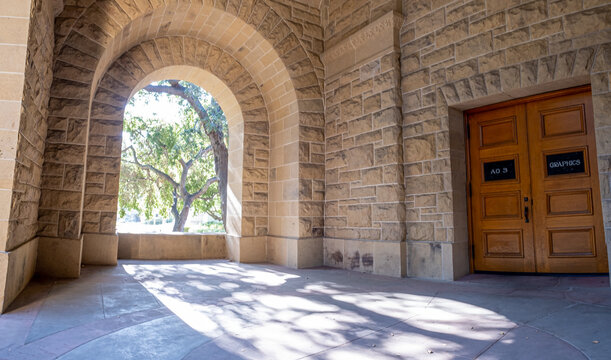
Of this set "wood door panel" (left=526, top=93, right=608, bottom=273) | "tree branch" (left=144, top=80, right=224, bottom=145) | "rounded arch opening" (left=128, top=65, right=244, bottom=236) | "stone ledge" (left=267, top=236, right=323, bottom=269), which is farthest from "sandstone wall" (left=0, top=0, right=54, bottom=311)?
"tree branch" (left=144, top=80, right=224, bottom=145)

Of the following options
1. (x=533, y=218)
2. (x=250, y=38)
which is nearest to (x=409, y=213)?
(x=533, y=218)

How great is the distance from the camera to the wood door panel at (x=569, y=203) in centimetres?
393

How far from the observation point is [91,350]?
7.11 feet

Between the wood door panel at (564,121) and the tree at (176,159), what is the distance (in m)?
7.66

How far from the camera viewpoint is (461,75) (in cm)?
452

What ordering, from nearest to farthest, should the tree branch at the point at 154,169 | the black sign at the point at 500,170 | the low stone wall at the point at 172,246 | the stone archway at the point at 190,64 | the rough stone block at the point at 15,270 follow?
the rough stone block at the point at 15,270, the stone archway at the point at 190,64, the black sign at the point at 500,170, the low stone wall at the point at 172,246, the tree branch at the point at 154,169

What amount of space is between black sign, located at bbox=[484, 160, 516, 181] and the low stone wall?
14.4 ft

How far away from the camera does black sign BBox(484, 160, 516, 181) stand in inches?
176

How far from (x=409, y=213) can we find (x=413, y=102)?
4.80ft

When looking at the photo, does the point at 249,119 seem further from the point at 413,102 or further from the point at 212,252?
the point at 413,102

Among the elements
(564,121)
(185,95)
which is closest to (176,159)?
(185,95)

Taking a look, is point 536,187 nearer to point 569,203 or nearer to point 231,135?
point 569,203

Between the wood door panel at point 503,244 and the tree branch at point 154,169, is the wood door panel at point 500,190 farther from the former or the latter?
the tree branch at point 154,169

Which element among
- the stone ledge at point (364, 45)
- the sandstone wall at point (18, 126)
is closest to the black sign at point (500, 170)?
the stone ledge at point (364, 45)
